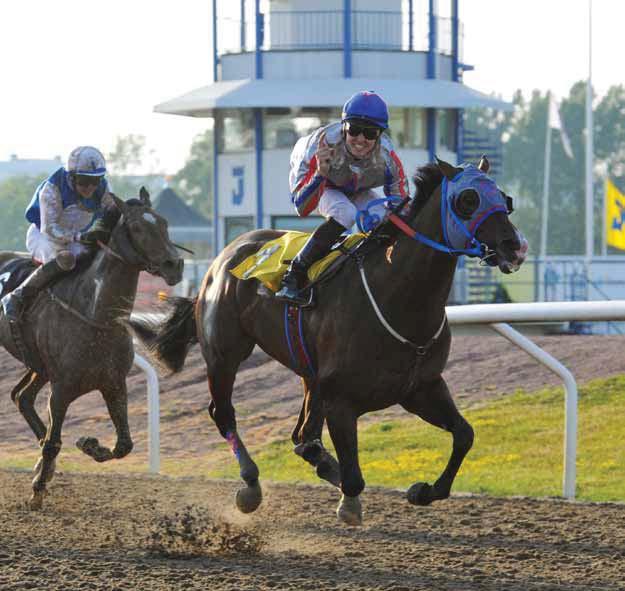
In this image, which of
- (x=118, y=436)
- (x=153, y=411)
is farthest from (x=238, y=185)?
(x=118, y=436)

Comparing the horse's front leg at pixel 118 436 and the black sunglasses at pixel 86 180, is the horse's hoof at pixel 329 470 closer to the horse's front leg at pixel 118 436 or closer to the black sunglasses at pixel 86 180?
the horse's front leg at pixel 118 436

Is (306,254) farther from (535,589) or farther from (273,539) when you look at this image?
(535,589)

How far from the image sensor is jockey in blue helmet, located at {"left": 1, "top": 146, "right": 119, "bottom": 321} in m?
7.29

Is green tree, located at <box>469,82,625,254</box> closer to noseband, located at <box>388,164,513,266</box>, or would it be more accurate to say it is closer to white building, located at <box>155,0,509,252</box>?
white building, located at <box>155,0,509,252</box>

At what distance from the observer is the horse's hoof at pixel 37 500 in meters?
6.86

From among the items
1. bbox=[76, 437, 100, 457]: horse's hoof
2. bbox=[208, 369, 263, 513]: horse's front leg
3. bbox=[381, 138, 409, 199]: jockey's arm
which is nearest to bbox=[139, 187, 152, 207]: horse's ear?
bbox=[208, 369, 263, 513]: horse's front leg

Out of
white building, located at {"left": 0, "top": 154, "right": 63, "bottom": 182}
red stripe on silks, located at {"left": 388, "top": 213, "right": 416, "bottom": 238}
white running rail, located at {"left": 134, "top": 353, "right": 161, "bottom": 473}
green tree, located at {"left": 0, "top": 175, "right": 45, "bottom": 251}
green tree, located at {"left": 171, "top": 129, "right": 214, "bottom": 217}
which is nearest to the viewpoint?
red stripe on silks, located at {"left": 388, "top": 213, "right": 416, "bottom": 238}

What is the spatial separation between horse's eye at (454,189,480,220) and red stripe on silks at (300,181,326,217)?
0.99 metres

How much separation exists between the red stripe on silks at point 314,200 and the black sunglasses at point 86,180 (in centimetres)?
166

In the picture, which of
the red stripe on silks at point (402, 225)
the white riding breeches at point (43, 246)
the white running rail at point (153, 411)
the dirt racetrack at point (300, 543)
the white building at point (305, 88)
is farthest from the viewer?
the white building at point (305, 88)

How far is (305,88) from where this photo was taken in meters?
19.0

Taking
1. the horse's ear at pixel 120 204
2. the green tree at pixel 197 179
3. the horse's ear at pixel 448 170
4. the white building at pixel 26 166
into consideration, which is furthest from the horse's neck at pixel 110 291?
the white building at pixel 26 166

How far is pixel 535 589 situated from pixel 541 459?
286 cm

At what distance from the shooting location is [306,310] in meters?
5.86
